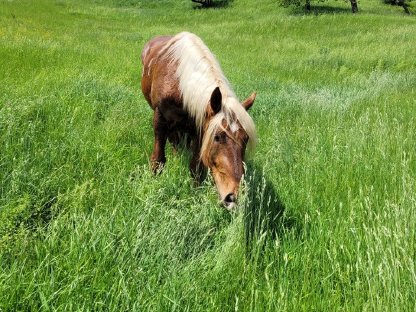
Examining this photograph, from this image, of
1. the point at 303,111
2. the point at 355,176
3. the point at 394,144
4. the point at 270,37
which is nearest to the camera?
the point at 355,176

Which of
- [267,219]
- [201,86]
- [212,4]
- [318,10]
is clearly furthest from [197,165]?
[212,4]

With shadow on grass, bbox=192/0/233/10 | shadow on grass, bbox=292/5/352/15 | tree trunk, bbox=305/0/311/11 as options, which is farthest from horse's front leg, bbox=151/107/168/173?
shadow on grass, bbox=192/0/233/10

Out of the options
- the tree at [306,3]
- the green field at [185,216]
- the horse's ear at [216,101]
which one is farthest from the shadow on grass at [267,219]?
the tree at [306,3]

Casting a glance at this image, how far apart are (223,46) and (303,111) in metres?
12.8

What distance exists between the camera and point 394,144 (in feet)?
14.0

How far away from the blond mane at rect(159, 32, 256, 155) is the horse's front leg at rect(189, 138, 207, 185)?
367 millimetres

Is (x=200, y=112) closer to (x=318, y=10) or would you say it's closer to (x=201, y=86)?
(x=201, y=86)

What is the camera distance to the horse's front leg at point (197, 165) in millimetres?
3840

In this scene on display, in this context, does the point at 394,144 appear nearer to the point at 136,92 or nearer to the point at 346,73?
the point at 136,92

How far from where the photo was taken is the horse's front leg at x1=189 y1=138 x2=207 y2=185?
12.6 feet

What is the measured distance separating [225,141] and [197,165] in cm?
78

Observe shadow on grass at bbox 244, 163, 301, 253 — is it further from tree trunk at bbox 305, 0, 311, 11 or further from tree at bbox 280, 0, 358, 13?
tree at bbox 280, 0, 358, 13

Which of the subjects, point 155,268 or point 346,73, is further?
point 346,73

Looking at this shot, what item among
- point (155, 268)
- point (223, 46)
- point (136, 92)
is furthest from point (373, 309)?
point (223, 46)
